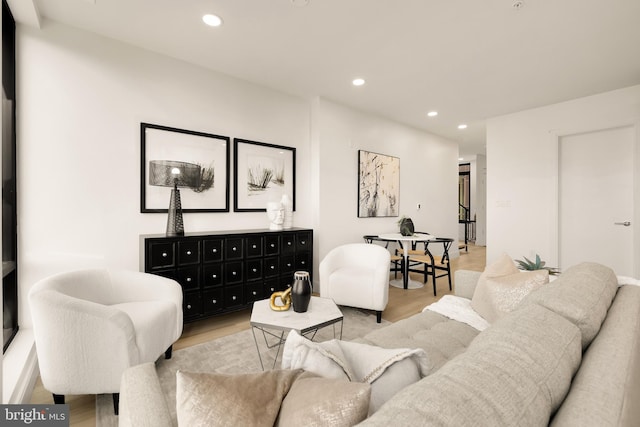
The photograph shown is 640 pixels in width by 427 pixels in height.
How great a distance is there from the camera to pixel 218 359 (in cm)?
229

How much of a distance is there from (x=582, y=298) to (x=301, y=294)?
1.45m

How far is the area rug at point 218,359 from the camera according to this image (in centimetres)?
182

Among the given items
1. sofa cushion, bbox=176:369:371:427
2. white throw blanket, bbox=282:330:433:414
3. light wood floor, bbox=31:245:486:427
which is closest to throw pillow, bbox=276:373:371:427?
sofa cushion, bbox=176:369:371:427

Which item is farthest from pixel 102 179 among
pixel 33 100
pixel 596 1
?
pixel 596 1

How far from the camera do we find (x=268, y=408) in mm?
642

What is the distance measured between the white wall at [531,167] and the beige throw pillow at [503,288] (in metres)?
3.28

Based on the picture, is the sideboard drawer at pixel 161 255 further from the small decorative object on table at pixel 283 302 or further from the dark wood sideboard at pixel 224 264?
the small decorative object on table at pixel 283 302

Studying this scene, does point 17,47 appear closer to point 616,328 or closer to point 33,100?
point 33,100

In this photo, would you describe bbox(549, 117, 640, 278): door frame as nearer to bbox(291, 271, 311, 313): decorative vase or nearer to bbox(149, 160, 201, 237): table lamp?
bbox(291, 271, 311, 313): decorative vase

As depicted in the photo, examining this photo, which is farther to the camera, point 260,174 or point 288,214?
point 288,214

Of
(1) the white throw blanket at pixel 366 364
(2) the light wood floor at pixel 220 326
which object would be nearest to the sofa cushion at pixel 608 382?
(1) the white throw blanket at pixel 366 364

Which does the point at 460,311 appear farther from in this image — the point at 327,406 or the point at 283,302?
the point at 327,406

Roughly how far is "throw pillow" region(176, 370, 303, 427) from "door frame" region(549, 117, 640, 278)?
16.8 ft

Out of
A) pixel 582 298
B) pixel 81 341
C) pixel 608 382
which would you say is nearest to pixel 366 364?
pixel 608 382
